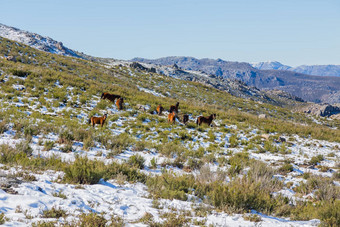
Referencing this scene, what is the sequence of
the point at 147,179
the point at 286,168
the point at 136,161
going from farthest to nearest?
the point at 286,168 → the point at 136,161 → the point at 147,179

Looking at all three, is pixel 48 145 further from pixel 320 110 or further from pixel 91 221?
pixel 320 110

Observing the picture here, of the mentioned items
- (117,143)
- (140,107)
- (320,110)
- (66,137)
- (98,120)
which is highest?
(320,110)

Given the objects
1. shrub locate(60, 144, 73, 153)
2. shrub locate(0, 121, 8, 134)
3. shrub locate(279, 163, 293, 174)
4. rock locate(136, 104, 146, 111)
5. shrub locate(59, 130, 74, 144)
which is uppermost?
rock locate(136, 104, 146, 111)

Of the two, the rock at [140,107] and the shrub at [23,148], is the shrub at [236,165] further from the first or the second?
the rock at [140,107]

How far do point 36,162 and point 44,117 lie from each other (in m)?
5.46

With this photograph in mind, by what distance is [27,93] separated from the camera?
13.4m

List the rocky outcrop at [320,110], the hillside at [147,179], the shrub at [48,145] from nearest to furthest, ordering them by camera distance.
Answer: the hillside at [147,179] < the shrub at [48,145] < the rocky outcrop at [320,110]

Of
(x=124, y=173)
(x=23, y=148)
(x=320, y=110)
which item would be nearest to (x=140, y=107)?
(x=23, y=148)

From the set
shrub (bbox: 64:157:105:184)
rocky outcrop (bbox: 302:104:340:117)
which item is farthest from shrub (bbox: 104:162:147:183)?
rocky outcrop (bbox: 302:104:340:117)

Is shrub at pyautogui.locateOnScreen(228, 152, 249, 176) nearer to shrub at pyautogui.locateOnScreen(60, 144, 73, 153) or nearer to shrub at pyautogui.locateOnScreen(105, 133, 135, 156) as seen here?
shrub at pyautogui.locateOnScreen(105, 133, 135, 156)

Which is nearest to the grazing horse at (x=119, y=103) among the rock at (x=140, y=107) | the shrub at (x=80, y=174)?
the rock at (x=140, y=107)

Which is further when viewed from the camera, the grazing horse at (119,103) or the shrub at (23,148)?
the grazing horse at (119,103)

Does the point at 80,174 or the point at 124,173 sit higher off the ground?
the point at 80,174

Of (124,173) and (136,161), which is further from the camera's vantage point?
(136,161)
